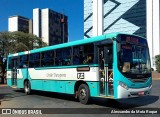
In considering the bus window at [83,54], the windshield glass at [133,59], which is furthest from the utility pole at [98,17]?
the windshield glass at [133,59]

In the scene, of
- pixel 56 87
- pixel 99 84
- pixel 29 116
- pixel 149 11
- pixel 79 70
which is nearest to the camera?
pixel 29 116

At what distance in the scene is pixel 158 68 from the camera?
56469 mm

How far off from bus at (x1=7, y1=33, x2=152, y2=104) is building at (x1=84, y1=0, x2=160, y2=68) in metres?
65.6

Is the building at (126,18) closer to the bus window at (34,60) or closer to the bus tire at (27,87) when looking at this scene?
the bus tire at (27,87)

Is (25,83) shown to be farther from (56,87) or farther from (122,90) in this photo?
(122,90)

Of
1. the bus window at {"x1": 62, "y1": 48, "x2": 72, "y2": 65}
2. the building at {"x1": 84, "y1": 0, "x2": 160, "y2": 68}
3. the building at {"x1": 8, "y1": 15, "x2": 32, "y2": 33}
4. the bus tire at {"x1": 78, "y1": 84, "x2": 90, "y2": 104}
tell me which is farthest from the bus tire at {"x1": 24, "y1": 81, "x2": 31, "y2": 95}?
the building at {"x1": 8, "y1": 15, "x2": 32, "y2": 33}

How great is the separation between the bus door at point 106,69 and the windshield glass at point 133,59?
0.50 m

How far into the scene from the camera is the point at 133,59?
11.4 m

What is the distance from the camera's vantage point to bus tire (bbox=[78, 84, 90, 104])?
12457 mm

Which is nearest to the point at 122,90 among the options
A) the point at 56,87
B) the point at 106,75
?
the point at 106,75

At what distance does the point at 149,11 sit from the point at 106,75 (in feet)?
243

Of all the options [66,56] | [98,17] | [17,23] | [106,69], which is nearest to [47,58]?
[66,56]

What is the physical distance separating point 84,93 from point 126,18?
7846 centimetres

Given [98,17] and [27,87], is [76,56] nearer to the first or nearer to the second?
[27,87]
